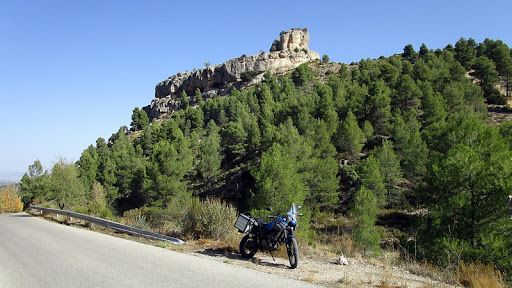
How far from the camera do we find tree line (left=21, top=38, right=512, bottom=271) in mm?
16484

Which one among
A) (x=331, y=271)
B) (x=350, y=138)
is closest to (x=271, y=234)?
(x=331, y=271)

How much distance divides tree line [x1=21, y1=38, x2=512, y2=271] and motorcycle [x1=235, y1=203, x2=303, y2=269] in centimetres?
419

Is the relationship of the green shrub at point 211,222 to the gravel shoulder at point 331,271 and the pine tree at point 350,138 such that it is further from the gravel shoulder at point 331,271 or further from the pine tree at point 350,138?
the pine tree at point 350,138

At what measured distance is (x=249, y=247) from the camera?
20.6 feet

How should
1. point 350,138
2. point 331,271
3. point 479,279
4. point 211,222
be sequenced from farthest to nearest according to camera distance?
point 350,138
point 211,222
point 331,271
point 479,279

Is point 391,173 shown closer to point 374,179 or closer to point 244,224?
point 374,179

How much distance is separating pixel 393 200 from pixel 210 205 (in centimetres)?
2839

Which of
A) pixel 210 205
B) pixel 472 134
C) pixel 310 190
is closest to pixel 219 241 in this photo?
pixel 210 205

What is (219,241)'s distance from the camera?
25.2 ft

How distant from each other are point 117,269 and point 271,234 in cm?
279

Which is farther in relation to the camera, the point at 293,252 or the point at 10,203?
the point at 10,203

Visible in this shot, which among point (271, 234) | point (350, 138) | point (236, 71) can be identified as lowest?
point (271, 234)

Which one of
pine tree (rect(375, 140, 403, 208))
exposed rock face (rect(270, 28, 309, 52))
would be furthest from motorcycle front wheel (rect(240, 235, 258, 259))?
exposed rock face (rect(270, 28, 309, 52))

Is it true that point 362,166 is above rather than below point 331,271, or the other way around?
above
